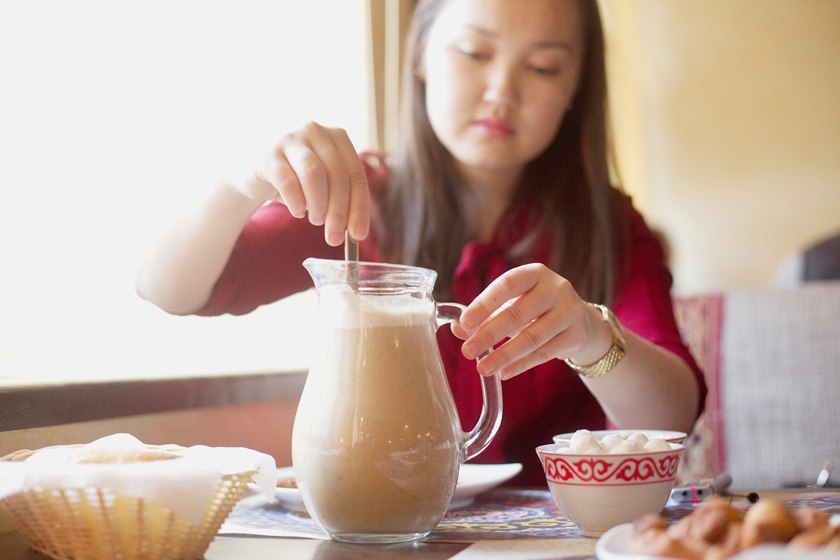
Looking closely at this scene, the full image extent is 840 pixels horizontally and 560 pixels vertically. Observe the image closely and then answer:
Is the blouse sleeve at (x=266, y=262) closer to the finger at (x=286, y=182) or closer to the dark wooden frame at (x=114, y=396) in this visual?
the dark wooden frame at (x=114, y=396)

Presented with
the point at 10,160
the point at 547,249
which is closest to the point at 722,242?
the point at 547,249

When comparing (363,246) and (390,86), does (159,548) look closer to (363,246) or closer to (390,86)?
(363,246)

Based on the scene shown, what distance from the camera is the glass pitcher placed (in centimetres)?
77

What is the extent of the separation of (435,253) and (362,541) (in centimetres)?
86

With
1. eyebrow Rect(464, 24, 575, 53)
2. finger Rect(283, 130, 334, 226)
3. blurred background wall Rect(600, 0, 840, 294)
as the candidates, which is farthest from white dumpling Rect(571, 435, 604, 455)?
blurred background wall Rect(600, 0, 840, 294)

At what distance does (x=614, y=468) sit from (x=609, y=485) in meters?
0.02

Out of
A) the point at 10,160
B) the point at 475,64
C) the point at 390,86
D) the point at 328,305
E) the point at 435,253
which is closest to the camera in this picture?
the point at 328,305

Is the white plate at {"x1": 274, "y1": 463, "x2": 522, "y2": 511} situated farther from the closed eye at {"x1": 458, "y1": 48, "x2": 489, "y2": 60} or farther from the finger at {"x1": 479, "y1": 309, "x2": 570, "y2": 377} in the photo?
the closed eye at {"x1": 458, "y1": 48, "x2": 489, "y2": 60}

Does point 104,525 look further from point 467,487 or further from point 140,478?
point 467,487

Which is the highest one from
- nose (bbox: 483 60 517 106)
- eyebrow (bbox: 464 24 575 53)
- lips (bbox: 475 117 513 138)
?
eyebrow (bbox: 464 24 575 53)

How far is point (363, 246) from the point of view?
5.32 feet

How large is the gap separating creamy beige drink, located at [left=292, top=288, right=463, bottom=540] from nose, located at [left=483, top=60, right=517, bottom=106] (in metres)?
0.68

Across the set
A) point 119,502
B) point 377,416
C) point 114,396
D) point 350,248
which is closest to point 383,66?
point 114,396

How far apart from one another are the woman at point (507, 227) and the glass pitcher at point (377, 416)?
223mm
